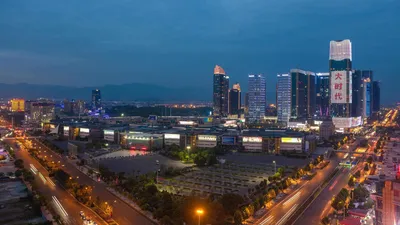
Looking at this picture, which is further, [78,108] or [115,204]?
[78,108]

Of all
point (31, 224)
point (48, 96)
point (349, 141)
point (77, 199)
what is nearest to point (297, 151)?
point (349, 141)

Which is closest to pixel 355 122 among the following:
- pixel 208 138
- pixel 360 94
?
pixel 360 94

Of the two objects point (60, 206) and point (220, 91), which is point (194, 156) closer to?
point (60, 206)

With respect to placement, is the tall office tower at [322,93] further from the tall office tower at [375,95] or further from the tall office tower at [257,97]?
the tall office tower at [375,95]

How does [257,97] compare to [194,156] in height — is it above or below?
above

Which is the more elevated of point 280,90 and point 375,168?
point 280,90

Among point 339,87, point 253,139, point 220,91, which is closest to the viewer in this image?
point 253,139

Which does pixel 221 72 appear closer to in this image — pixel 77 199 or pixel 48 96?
Answer: pixel 77 199

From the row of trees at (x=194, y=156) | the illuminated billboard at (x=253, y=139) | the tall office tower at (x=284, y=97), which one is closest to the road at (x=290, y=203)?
the row of trees at (x=194, y=156)
